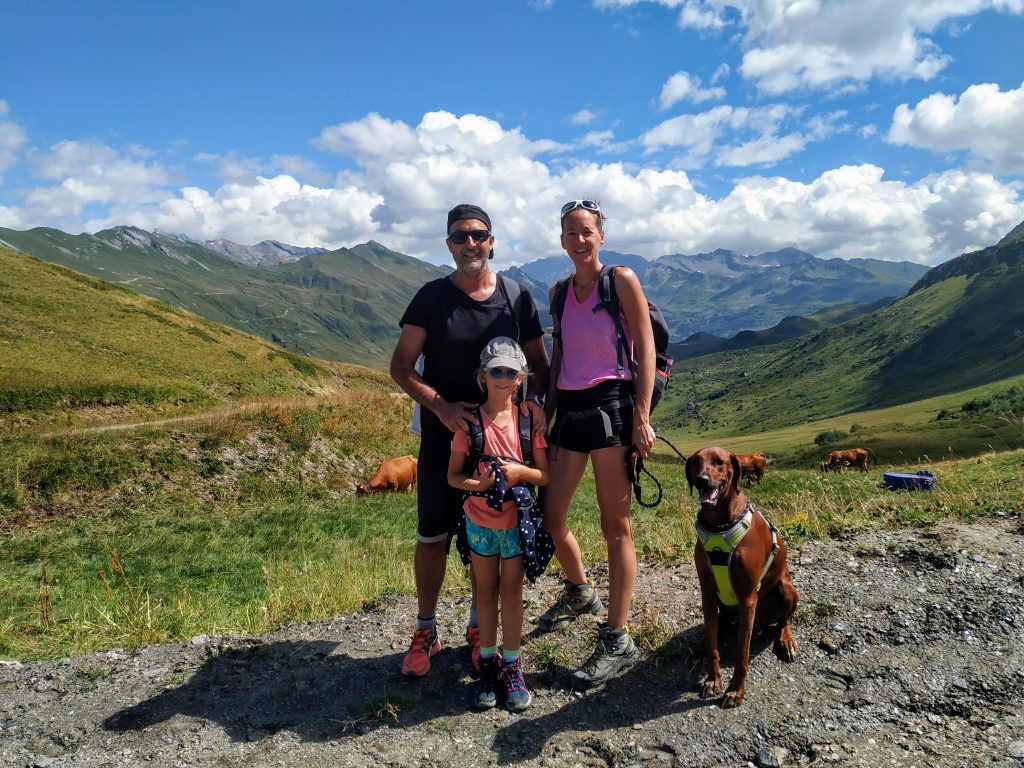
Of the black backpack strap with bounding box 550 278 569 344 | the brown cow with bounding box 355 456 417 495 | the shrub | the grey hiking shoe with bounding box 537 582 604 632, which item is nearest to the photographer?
the black backpack strap with bounding box 550 278 569 344

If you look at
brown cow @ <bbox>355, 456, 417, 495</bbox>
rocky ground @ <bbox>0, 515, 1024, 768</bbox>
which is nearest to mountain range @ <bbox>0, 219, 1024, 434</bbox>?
brown cow @ <bbox>355, 456, 417, 495</bbox>

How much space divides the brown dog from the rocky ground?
0.92 ft

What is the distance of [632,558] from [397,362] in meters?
2.32

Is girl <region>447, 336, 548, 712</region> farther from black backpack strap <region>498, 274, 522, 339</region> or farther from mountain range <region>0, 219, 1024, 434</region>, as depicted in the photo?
mountain range <region>0, 219, 1024, 434</region>

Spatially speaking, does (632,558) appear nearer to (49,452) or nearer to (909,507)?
(909,507)

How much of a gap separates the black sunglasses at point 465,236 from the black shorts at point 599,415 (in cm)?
130

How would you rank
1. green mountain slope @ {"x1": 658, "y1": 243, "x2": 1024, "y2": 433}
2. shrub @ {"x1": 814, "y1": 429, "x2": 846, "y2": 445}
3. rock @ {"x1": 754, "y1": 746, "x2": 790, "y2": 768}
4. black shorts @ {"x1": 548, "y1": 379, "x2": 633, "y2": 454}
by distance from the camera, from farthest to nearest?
1. green mountain slope @ {"x1": 658, "y1": 243, "x2": 1024, "y2": 433}
2. shrub @ {"x1": 814, "y1": 429, "x2": 846, "y2": 445}
3. black shorts @ {"x1": 548, "y1": 379, "x2": 633, "y2": 454}
4. rock @ {"x1": 754, "y1": 746, "x2": 790, "y2": 768}

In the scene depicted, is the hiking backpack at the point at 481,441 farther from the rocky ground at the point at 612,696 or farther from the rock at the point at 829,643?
the rock at the point at 829,643

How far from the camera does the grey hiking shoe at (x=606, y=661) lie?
4305 mm

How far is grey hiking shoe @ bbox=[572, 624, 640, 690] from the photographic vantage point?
14.1 feet

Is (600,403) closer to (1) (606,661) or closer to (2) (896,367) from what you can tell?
(1) (606,661)

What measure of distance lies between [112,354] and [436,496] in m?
35.1

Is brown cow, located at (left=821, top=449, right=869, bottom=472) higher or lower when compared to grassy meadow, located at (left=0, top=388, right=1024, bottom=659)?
lower

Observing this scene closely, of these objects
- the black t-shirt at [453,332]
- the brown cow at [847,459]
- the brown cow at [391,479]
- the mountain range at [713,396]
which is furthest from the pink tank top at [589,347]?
the brown cow at [847,459]
